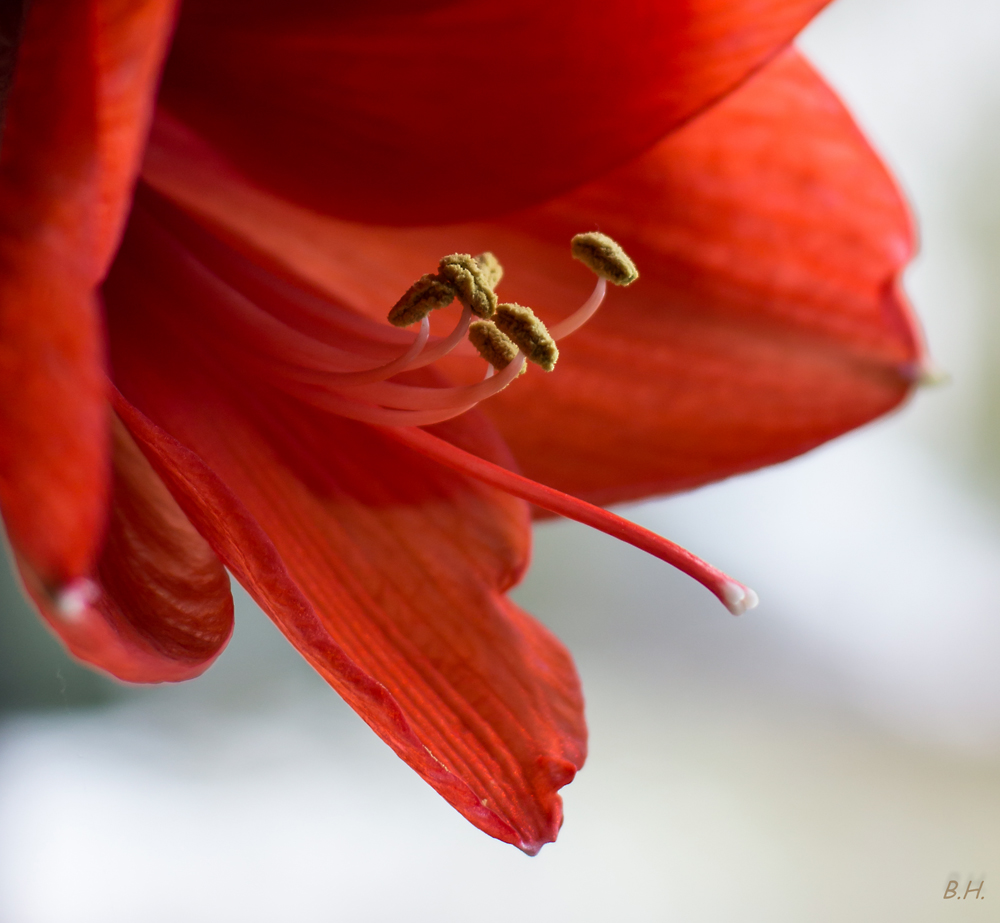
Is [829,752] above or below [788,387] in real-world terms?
below

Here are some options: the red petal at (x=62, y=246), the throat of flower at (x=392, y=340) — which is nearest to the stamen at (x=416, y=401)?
the throat of flower at (x=392, y=340)

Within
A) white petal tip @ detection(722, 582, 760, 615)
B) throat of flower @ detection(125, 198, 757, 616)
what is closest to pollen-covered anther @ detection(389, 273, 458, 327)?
throat of flower @ detection(125, 198, 757, 616)

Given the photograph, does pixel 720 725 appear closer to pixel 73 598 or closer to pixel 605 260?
pixel 605 260

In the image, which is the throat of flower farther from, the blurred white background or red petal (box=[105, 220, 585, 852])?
the blurred white background

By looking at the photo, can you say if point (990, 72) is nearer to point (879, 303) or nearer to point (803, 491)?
point (803, 491)

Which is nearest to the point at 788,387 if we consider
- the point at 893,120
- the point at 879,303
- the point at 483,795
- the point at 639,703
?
the point at 879,303

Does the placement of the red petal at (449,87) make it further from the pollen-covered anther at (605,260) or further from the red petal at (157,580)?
the red petal at (157,580)
